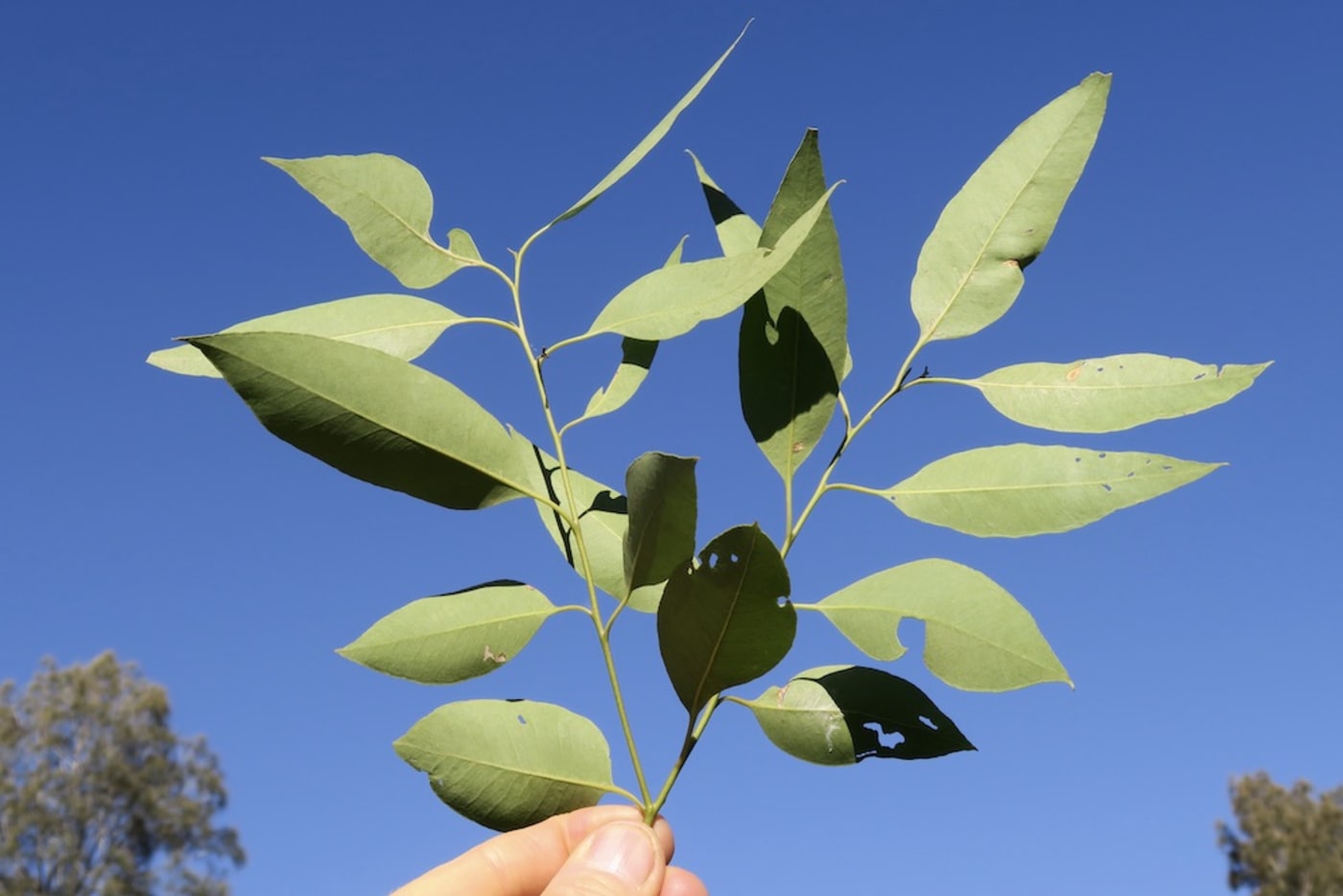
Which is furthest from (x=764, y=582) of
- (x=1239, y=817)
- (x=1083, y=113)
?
(x=1239, y=817)

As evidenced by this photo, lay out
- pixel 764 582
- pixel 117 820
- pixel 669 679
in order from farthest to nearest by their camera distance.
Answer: pixel 117 820 < pixel 669 679 < pixel 764 582

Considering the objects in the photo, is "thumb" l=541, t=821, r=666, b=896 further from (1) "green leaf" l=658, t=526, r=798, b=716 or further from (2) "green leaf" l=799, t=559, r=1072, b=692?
(2) "green leaf" l=799, t=559, r=1072, b=692

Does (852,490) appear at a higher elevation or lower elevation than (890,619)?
higher

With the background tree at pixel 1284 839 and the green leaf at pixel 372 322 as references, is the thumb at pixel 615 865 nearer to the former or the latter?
the green leaf at pixel 372 322

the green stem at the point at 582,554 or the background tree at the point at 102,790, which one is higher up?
the background tree at the point at 102,790

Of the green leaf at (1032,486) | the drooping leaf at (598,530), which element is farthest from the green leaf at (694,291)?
the green leaf at (1032,486)

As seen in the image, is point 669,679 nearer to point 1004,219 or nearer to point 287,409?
point 287,409

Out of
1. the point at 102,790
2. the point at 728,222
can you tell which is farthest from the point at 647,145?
the point at 102,790
